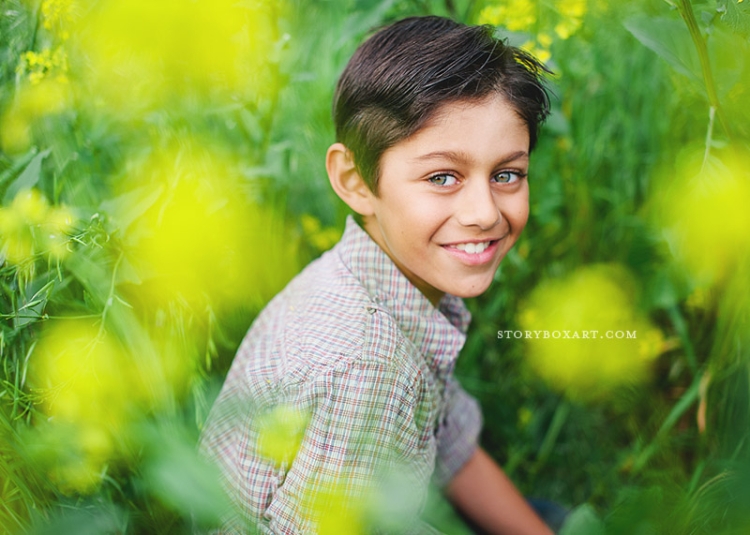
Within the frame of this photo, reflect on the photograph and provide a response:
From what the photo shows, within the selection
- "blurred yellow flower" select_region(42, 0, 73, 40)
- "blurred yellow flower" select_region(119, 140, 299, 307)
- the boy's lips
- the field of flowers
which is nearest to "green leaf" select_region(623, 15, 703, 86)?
the field of flowers

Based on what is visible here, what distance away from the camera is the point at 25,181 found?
98 cm

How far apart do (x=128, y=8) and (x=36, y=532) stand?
76 centimetres

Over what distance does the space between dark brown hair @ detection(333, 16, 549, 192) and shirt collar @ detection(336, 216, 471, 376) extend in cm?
10

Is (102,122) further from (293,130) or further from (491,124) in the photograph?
(491,124)

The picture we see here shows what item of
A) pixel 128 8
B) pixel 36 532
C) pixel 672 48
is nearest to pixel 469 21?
pixel 672 48

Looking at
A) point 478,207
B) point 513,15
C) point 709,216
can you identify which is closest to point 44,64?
point 478,207

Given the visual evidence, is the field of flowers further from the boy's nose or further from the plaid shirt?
the boy's nose

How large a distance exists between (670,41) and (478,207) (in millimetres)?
407

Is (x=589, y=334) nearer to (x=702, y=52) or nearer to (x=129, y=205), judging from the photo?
(x=702, y=52)

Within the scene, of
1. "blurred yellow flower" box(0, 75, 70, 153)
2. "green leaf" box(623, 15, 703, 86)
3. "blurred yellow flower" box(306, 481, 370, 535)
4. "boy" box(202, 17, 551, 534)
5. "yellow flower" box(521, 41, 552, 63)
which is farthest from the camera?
"yellow flower" box(521, 41, 552, 63)

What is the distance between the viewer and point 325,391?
820 mm

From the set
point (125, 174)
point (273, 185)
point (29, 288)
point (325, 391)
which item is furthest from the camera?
point (273, 185)

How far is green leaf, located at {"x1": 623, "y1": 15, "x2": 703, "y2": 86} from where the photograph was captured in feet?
3.12

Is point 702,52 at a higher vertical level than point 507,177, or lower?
higher
